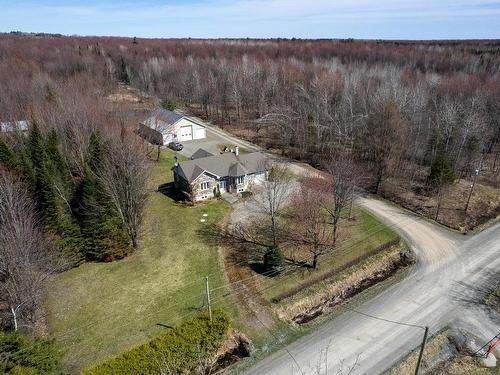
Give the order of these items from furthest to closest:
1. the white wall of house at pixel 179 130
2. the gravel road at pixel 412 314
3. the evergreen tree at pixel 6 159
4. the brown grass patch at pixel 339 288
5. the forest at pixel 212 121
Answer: the white wall of house at pixel 179 130 → the evergreen tree at pixel 6 159 → the forest at pixel 212 121 → the brown grass patch at pixel 339 288 → the gravel road at pixel 412 314

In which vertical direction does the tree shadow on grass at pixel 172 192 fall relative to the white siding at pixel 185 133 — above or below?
below

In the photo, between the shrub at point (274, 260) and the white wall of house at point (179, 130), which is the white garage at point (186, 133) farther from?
the shrub at point (274, 260)

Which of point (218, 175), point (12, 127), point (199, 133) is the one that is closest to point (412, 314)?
point (218, 175)

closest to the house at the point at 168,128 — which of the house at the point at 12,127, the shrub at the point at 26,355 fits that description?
the house at the point at 12,127

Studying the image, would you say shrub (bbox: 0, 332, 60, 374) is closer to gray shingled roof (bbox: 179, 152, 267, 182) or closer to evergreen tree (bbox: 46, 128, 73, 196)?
evergreen tree (bbox: 46, 128, 73, 196)

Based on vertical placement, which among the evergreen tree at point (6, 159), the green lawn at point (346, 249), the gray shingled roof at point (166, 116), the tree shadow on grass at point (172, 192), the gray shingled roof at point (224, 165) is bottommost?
the green lawn at point (346, 249)

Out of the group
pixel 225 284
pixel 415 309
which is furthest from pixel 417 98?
pixel 225 284
